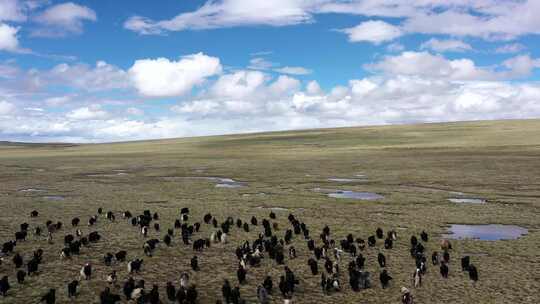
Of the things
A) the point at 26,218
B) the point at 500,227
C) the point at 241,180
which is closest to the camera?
the point at 500,227

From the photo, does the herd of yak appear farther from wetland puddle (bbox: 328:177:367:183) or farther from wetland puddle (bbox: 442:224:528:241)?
wetland puddle (bbox: 328:177:367:183)

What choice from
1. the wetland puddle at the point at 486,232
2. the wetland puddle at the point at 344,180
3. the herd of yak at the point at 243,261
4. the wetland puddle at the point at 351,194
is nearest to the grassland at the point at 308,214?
the herd of yak at the point at 243,261

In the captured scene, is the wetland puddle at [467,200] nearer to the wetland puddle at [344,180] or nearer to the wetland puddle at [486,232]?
the wetland puddle at [486,232]

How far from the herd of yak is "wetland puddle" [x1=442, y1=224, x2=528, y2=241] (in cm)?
340

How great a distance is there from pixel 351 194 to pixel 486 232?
55.2 feet

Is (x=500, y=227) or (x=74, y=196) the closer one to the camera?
(x=500, y=227)

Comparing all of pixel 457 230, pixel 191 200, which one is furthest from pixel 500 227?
pixel 191 200

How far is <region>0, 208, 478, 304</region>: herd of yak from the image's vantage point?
1638 centimetres

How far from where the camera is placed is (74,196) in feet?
138

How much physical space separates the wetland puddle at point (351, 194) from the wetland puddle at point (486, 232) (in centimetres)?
1192

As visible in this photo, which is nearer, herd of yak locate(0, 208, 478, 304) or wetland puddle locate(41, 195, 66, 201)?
herd of yak locate(0, 208, 478, 304)

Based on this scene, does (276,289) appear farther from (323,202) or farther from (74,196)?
(74,196)

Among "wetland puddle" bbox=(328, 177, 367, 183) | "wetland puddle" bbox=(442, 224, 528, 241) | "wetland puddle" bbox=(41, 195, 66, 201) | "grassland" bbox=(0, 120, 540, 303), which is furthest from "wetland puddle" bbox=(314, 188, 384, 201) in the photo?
"wetland puddle" bbox=(41, 195, 66, 201)

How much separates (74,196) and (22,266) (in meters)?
23.2
